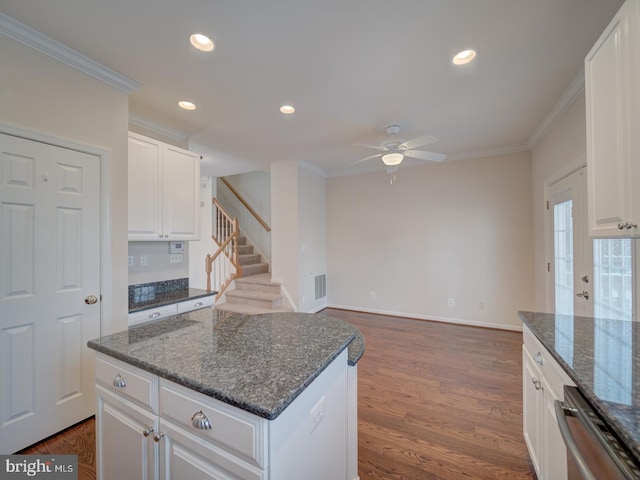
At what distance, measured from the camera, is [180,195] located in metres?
2.73

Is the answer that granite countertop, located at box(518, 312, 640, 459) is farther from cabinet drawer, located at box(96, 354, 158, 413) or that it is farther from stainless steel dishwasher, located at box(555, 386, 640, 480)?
cabinet drawer, located at box(96, 354, 158, 413)

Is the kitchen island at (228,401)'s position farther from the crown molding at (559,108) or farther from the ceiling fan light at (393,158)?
the crown molding at (559,108)

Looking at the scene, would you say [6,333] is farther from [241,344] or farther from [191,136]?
[191,136]

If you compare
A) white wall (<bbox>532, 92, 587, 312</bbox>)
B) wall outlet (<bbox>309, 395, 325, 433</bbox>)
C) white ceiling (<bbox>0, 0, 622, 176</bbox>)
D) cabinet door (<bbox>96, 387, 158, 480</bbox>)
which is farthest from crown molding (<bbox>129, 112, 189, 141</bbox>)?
white wall (<bbox>532, 92, 587, 312</bbox>)

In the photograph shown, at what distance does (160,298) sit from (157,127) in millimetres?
1873

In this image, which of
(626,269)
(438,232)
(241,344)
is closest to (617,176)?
(626,269)

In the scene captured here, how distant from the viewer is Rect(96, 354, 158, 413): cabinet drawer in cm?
103

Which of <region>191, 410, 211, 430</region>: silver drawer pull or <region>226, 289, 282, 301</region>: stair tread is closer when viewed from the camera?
<region>191, 410, 211, 430</region>: silver drawer pull

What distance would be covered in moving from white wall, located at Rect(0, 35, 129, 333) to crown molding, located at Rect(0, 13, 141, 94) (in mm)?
34

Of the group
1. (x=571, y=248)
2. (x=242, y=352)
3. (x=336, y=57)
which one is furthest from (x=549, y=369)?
(x=336, y=57)

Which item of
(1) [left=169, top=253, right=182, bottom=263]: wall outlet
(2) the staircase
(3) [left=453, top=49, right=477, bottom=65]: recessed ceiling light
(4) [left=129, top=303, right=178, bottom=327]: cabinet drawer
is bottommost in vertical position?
(2) the staircase

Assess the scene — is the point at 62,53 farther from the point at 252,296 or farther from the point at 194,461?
the point at 252,296

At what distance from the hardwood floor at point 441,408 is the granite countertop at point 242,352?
0.95m

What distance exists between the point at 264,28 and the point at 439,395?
317 cm
